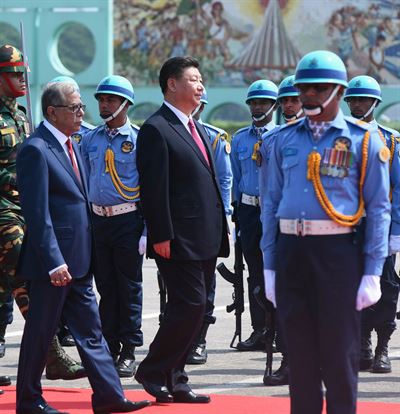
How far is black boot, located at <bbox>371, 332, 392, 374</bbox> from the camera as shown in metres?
9.92

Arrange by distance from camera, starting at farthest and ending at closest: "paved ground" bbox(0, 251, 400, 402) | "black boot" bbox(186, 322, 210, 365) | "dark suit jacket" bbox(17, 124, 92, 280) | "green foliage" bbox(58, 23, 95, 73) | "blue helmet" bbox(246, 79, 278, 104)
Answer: "green foliage" bbox(58, 23, 95, 73), "blue helmet" bbox(246, 79, 278, 104), "black boot" bbox(186, 322, 210, 365), "paved ground" bbox(0, 251, 400, 402), "dark suit jacket" bbox(17, 124, 92, 280)

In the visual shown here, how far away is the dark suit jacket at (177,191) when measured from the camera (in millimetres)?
8289

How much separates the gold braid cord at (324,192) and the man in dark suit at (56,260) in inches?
71.4

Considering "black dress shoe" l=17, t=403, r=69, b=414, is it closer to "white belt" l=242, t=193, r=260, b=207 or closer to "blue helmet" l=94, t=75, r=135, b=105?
"blue helmet" l=94, t=75, r=135, b=105

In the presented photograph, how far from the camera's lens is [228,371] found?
9.93 meters

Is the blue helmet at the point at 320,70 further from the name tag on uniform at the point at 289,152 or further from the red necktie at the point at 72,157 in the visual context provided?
the red necktie at the point at 72,157

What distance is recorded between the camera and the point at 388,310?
10.1m

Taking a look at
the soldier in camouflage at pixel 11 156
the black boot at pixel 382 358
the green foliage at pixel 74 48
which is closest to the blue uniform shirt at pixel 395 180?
the black boot at pixel 382 358

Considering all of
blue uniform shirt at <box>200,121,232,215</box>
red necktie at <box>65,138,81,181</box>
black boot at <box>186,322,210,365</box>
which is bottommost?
black boot at <box>186,322,210,365</box>

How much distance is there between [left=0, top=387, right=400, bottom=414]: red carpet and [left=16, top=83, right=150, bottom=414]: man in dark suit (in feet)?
1.05

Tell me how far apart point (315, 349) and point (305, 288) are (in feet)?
0.94

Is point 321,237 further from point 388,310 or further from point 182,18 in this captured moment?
point 182,18

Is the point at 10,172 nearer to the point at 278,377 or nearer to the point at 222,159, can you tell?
the point at 222,159

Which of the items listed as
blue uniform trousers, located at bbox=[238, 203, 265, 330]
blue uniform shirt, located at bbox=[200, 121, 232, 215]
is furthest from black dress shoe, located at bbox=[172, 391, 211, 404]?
blue uniform shirt, located at bbox=[200, 121, 232, 215]
